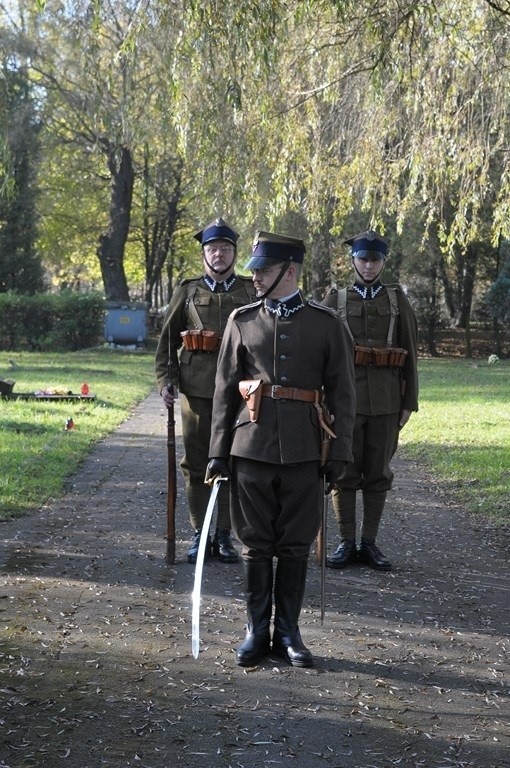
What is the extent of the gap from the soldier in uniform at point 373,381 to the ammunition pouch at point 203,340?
856 millimetres

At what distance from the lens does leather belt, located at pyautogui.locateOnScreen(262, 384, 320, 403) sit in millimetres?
5801

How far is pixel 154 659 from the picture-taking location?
5.64m

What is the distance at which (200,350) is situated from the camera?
788 cm

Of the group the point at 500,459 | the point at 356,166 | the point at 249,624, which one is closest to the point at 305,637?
the point at 249,624

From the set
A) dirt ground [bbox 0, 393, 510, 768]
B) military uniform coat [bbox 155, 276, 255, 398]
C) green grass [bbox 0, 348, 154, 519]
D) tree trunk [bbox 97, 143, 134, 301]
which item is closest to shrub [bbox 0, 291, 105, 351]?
green grass [bbox 0, 348, 154, 519]

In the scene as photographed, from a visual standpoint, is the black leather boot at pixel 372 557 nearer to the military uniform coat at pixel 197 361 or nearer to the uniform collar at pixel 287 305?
the military uniform coat at pixel 197 361

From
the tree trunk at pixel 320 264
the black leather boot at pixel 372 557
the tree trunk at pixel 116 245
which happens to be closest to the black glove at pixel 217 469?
the black leather boot at pixel 372 557

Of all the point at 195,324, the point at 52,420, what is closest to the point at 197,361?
the point at 195,324

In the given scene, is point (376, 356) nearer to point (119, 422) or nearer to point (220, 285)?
point (220, 285)

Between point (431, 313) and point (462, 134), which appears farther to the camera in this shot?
point (431, 313)

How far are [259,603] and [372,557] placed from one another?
2.29 metres

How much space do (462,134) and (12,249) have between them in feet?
97.0

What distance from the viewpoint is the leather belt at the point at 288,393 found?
5.80 metres

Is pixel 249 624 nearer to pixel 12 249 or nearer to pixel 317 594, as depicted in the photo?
pixel 317 594
